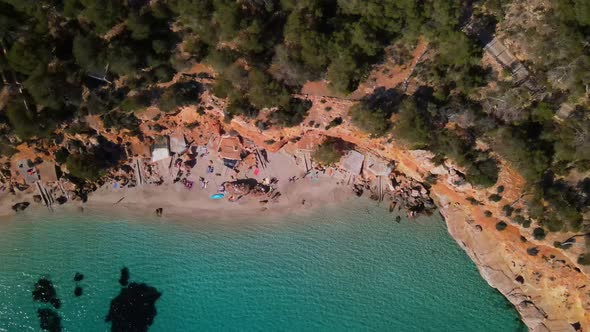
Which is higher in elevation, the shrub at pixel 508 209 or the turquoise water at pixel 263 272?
the shrub at pixel 508 209

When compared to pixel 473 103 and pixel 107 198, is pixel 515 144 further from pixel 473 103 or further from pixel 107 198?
pixel 107 198

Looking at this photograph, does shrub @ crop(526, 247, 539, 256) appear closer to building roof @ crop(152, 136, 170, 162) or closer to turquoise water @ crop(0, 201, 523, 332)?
turquoise water @ crop(0, 201, 523, 332)

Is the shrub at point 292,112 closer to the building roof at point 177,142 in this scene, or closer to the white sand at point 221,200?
the white sand at point 221,200

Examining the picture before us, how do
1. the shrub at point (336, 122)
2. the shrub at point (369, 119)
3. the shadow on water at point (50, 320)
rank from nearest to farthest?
the shrub at point (369, 119) < the shrub at point (336, 122) < the shadow on water at point (50, 320)

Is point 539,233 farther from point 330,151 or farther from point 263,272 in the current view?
point 263,272

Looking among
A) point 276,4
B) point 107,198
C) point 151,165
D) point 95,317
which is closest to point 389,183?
point 276,4

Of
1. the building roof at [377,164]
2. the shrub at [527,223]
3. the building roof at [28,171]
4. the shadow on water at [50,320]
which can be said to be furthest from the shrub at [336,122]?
the shadow on water at [50,320]

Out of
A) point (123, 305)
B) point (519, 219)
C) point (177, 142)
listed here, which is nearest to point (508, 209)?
point (519, 219)
